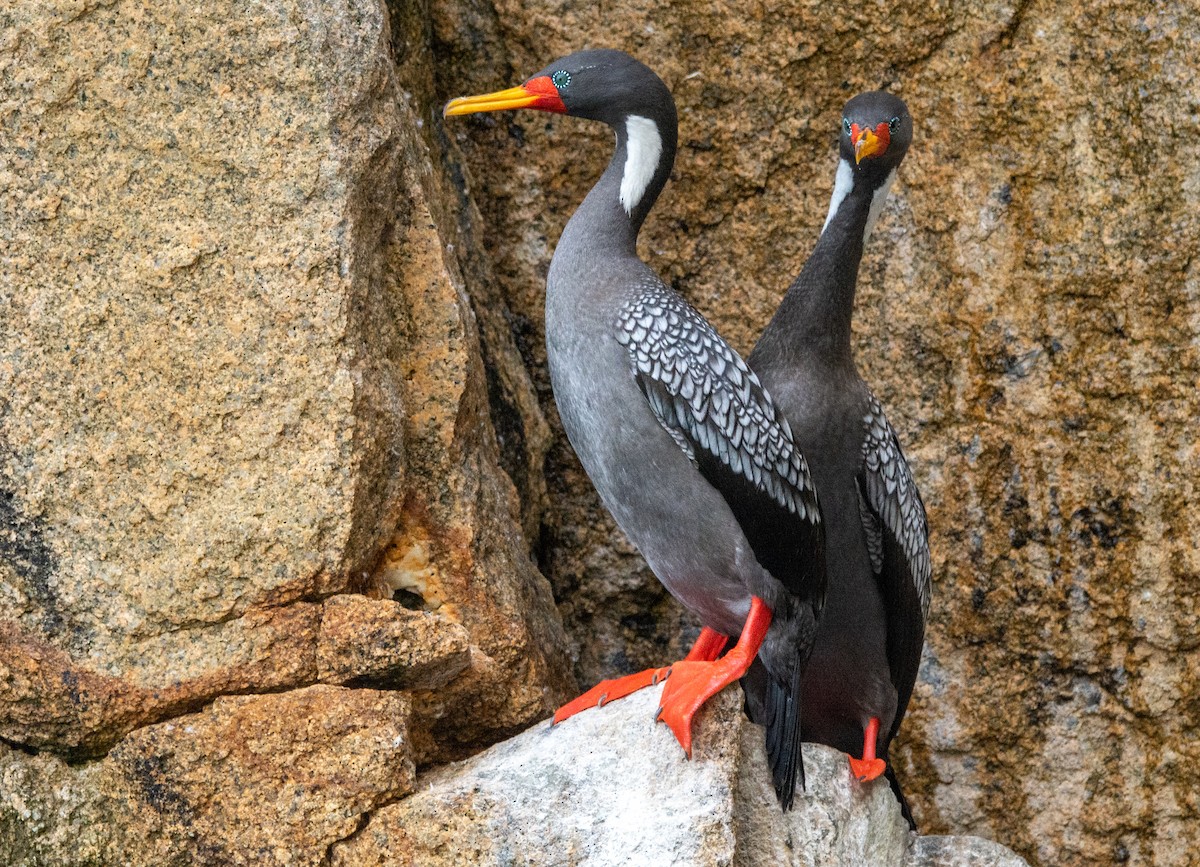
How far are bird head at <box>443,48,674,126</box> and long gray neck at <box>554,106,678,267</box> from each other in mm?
41

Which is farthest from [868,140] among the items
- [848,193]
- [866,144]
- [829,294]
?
[829,294]

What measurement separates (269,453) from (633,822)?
1.30 meters

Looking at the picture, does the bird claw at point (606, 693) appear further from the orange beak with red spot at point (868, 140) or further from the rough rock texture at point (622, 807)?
the orange beak with red spot at point (868, 140)

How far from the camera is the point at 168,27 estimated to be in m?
3.85

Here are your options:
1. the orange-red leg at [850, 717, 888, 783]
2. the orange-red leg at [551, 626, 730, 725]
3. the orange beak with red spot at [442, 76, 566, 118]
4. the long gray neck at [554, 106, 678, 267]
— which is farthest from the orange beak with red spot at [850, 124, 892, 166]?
the orange-red leg at [850, 717, 888, 783]

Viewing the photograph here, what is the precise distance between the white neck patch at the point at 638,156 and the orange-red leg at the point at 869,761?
173 cm

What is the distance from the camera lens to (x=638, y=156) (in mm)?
4332

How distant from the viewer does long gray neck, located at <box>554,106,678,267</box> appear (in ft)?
14.0

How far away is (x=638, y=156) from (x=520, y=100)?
0.38 metres

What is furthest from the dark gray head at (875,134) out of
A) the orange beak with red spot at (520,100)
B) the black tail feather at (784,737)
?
the black tail feather at (784,737)

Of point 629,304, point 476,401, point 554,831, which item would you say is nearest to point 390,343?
point 476,401

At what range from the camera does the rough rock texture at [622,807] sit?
11.5ft

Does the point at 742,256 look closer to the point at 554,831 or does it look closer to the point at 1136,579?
the point at 1136,579

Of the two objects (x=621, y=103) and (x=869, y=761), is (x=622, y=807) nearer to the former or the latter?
(x=869, y=761)
